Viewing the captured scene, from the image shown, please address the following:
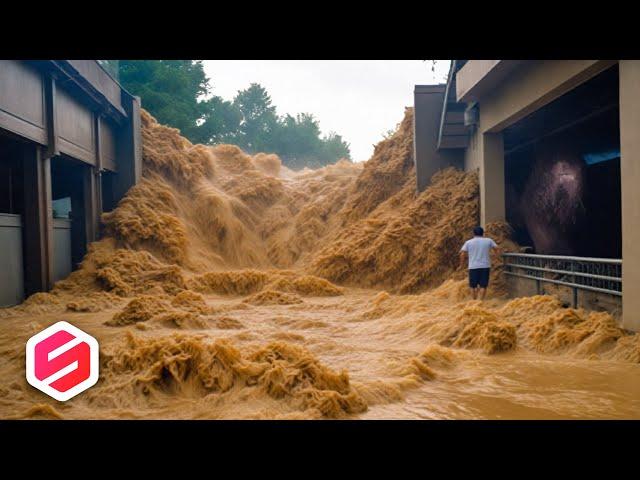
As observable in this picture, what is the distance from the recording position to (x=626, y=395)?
14.5ft

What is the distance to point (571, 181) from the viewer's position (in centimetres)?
1156

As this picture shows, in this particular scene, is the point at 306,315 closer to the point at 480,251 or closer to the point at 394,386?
the point at 480,251

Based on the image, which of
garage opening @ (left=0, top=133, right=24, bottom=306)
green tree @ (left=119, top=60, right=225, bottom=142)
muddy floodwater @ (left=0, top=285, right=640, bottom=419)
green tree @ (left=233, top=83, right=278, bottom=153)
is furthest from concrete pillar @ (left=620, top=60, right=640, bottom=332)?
green tree @ (left=233, top=83, right=278, bottom=153)

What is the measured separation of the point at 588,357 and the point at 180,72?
2584 cm

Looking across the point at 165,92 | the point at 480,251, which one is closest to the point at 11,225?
the point at 480,251

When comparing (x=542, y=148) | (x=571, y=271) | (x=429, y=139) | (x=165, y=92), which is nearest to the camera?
(x=571, y=271)

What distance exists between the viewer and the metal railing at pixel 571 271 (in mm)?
6652

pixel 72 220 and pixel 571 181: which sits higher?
pixel 571 181

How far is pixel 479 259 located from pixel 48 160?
8.48 metres

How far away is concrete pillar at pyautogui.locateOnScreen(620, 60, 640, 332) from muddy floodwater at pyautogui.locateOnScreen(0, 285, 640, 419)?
0.70 metres

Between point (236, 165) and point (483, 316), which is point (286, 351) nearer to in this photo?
point (483, 316)

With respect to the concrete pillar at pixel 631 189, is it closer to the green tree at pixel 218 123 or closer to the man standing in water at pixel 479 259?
the man standing in water at pixel 479 259

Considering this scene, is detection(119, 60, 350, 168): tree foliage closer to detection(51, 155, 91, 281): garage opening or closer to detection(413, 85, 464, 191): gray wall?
detection(51, 155, 91, 281): garage opening

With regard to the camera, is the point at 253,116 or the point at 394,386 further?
the point at 253,116
